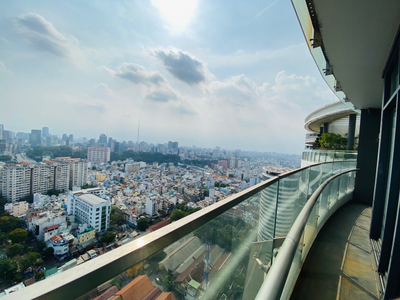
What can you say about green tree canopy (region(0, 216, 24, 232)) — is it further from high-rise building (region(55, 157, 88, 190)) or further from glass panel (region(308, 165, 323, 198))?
glass panel (region(308, 165, 323, 198))

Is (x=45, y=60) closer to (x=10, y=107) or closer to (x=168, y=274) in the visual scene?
(x=10, y=107)

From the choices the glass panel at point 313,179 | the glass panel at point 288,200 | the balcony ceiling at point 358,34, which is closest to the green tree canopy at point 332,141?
the balcony ceiling at point 358,34

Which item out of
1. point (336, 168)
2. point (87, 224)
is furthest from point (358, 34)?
point (87, 224)

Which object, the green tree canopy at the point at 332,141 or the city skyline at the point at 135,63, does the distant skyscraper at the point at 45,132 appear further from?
the green tree canopy at the point at 332,141

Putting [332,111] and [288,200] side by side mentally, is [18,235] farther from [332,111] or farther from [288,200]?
[332,111]

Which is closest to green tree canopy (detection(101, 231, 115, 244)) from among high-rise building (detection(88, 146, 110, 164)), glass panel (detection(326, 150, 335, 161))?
glass panel (detection(326, 150, 335, 161))

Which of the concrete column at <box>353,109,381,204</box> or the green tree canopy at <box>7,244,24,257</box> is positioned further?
the concrete column at <box>353,109,381,204</box>
